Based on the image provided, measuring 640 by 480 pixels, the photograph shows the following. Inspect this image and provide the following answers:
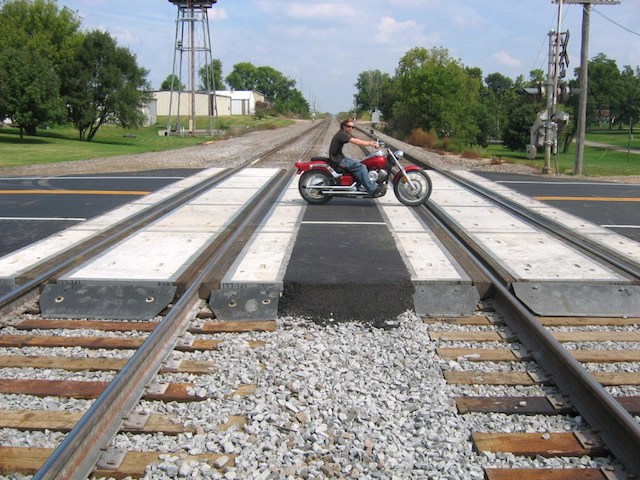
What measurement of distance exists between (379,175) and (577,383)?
7502mm

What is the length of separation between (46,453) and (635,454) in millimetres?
3365

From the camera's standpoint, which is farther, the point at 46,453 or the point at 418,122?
the point at 418,122

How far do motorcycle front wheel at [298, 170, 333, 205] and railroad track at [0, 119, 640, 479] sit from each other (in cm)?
536

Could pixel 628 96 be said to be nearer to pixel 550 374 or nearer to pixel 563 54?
pixel 563 54

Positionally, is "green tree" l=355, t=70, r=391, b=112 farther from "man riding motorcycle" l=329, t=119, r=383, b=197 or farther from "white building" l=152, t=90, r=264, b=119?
"man riding motorcycle" l=329, t=119, r=383, b=197

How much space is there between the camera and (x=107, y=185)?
1548cm

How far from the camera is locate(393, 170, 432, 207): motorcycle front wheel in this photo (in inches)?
485

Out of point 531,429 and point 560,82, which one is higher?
point 560,82

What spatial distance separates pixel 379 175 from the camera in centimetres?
1180

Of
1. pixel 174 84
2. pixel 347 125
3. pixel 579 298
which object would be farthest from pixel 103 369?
pixel 174 84

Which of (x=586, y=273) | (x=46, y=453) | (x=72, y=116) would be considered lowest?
(x=46, y=453)

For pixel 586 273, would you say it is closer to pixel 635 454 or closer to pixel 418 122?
pixel 635 454

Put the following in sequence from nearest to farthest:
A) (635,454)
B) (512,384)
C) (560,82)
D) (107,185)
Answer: (635,454)
(512,384)
(107,185)
(560,82)

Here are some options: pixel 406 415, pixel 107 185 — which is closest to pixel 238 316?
pixel 406 415
